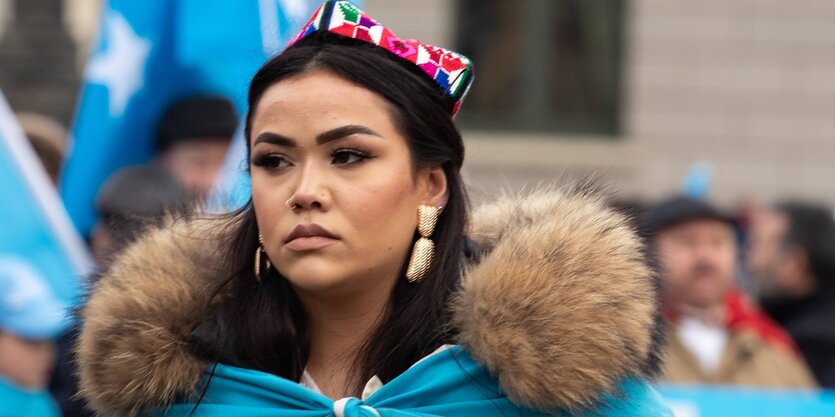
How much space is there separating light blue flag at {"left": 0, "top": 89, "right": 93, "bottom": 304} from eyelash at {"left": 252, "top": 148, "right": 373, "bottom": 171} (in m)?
2.06

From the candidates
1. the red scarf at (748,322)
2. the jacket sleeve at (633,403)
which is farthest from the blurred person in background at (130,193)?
the red scarf at (748,322)

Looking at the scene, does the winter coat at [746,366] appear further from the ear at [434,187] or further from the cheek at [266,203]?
the cheek at [266,203]

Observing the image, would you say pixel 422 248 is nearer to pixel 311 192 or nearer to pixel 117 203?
pixel 311 192

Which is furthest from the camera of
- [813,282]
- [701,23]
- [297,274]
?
[701,23]

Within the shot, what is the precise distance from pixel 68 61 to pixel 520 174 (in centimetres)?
416

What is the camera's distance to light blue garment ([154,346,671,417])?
3.18 meters

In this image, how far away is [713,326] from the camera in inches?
254

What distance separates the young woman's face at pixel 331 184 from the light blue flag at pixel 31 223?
2.11 meters

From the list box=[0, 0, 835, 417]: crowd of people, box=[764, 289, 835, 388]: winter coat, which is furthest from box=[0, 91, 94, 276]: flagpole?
box=[764, 289, 835, 388]: winter coat

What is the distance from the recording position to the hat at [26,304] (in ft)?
16.1

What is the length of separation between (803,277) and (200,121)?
3.11 m

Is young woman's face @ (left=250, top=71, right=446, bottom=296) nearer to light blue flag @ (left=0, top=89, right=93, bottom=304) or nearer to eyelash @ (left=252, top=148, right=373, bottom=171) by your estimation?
eyelash @ (left=252, top=148, right=373, bottom=171)

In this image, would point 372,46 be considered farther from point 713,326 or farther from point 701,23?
point 701,23

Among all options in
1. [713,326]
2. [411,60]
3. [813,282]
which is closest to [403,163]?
[411,60]
